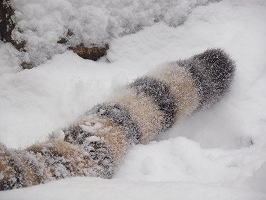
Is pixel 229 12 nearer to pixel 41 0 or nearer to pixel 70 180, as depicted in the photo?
pixel 41 0

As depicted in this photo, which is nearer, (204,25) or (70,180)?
(70,180)

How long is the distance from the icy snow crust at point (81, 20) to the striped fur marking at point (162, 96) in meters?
0.56

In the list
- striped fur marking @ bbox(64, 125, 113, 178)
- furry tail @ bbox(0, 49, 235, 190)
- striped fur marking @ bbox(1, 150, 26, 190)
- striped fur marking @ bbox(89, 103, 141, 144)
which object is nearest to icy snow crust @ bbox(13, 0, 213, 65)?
furry tail @ bbox(0, 49, 235, 190)

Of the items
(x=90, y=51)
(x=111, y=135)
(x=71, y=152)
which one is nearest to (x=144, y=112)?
(x=111, y=135)

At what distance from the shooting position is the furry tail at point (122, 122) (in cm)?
113

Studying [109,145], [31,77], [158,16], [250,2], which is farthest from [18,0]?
[250,2]

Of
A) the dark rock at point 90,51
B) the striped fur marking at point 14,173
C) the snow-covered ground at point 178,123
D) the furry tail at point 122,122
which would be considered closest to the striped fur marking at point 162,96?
the furry tail at point 122,122

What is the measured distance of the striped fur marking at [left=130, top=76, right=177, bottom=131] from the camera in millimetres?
1617

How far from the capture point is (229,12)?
2355 mm

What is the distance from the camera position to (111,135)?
1.40 m

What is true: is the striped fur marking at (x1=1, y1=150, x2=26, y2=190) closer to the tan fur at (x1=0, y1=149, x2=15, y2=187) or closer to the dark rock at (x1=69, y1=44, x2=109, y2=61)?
the tan fur at (x1=0, y1=149, x2=15, y2=187)

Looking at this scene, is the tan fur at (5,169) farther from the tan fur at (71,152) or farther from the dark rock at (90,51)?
the dark rock at (90,51)

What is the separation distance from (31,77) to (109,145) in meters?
0.72

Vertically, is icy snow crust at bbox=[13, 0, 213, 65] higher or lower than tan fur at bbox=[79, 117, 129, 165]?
higher
